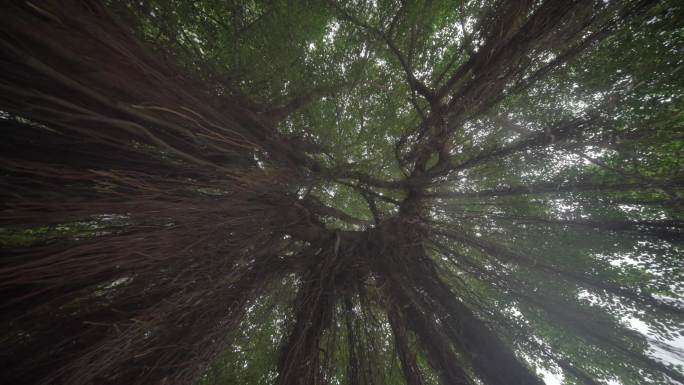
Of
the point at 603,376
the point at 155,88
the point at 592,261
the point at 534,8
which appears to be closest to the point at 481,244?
the point at 592,261

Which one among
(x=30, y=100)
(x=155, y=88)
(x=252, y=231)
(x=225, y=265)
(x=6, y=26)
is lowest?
(x=225, y=265)

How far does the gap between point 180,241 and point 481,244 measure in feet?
7.76

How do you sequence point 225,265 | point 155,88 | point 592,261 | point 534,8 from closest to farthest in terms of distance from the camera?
point 155,88, point 534,8, point 225,265, point 592,261

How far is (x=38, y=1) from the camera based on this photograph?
3.07ft

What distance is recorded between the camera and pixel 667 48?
1.74 meters

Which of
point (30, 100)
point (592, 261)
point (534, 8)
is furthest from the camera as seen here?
point (592, 261)

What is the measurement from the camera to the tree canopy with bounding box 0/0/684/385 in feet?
3.67

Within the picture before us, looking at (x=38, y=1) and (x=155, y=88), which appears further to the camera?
(x=155, y=88)

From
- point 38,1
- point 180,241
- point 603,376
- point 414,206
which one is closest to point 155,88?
point 38,1

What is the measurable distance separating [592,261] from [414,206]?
1933mm

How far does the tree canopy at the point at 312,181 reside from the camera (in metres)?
1.12

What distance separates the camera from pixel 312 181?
2359 millimetres

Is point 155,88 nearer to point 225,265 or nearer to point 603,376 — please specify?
point 225,265

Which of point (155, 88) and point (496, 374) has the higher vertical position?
point (155, 88)
